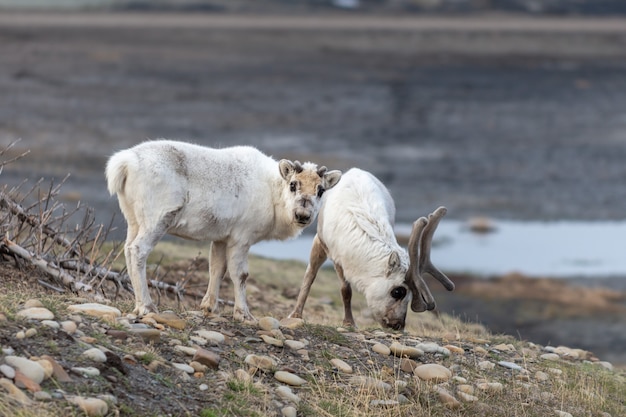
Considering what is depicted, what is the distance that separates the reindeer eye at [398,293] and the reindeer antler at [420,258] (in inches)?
3.9

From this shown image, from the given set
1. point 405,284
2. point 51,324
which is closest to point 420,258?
point 405,284

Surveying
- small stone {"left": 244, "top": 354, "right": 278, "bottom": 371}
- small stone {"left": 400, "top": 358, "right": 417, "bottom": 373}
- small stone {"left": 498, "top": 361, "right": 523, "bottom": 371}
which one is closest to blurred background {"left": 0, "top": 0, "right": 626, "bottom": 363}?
small stone {"left": 498, "top": 361, "right": 523, "bottom": 371}

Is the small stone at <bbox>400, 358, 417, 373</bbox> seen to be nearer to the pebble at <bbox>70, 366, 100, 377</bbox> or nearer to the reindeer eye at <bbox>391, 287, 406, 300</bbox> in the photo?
the reindeer eye at <bbox>391, 287, 406, 300</bbox>

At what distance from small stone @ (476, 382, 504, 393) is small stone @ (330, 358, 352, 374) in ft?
4.55

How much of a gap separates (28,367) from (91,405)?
606 mm

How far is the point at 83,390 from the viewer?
28.0 feet

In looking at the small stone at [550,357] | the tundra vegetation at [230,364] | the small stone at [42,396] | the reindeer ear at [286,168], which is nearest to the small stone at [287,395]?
the tundra vegetation at [230,364]

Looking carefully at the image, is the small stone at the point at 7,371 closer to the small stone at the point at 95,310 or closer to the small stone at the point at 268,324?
the small stone at the point at 95,310

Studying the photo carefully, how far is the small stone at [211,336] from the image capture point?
10.3 m

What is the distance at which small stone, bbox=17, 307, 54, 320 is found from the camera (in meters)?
9.45

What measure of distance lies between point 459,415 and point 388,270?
119 inches

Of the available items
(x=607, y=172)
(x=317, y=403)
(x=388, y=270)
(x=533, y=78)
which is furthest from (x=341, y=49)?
(x=317, y=403)

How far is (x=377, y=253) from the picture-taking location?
13.1 metres

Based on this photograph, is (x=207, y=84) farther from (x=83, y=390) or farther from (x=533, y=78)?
(x=83, y=390)
